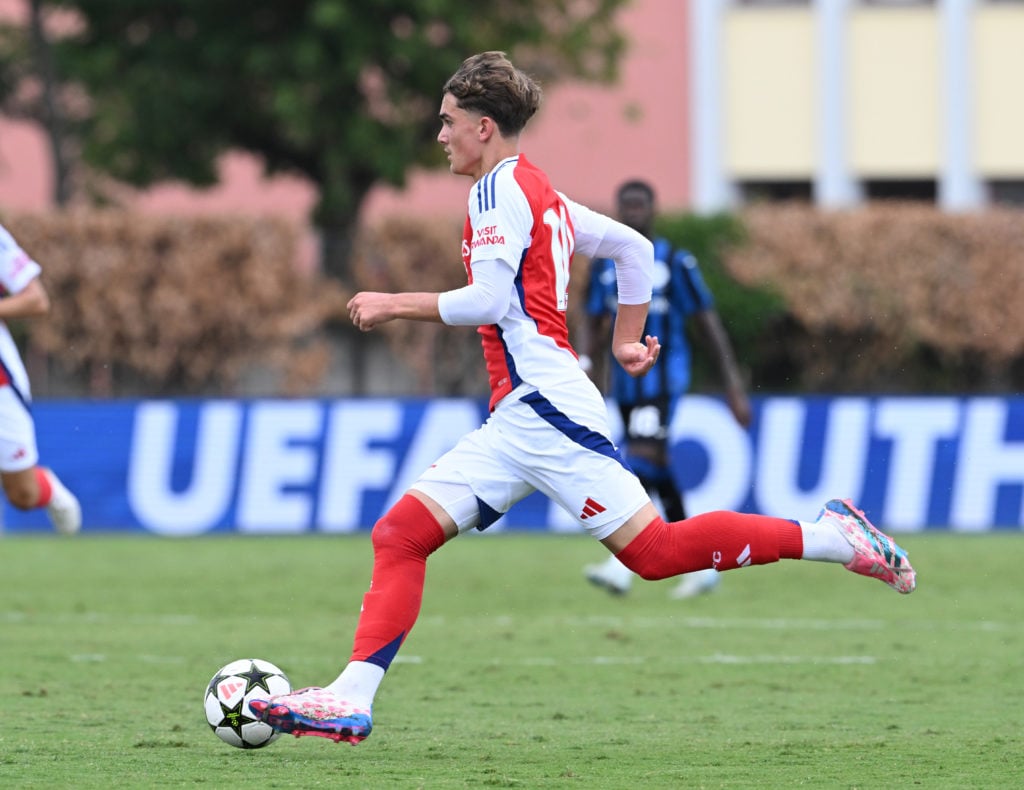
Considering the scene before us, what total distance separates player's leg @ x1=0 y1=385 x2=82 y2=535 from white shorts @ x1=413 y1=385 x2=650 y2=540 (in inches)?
158

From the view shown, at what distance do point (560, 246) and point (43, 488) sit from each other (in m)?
4.72

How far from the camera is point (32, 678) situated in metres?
8.42

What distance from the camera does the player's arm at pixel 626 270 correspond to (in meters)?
6.66

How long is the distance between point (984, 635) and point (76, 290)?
1604 centimetres

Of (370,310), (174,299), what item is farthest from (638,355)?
(174,299)

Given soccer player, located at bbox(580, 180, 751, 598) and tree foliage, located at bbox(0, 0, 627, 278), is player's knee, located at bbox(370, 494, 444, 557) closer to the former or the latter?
soccer player, located at bbox(580, 180, 751, 598)

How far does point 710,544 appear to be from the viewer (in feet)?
21.5

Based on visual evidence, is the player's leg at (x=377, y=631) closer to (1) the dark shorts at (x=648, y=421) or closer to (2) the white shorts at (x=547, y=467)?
→ (2) the white shorts at (x=547, y=467)

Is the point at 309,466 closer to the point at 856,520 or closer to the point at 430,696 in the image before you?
the point at 430,696

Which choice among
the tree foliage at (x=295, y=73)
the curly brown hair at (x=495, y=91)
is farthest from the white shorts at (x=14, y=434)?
the tree foliage at (x=295, y=73)

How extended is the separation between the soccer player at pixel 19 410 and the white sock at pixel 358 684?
385 centimetres

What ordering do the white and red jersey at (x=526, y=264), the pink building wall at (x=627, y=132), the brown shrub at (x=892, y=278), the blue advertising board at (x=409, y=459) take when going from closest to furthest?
1. the white and red jersey at (x=526, y=264)
2. the blue advertising board at (x=409, y=459)
3. the brown shrub at (x=892, y=278)
4. the pink building wall at (x=627, y=132)

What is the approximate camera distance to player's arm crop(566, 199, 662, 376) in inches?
262

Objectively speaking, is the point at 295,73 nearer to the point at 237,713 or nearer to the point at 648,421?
the point at 648,421
